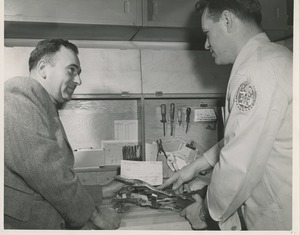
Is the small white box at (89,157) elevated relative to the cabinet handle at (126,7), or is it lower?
lower

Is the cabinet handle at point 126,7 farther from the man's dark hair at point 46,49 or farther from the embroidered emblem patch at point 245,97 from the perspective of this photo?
the embroidered emblem patch at point 245,97

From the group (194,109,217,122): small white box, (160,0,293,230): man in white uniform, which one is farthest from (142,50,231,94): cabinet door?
(160,0,293,230): man in white uniform

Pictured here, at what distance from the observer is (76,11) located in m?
1.50

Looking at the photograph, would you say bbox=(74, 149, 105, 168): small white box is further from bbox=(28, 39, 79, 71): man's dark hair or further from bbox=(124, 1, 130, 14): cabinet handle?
bbox=(124, 1, 130, 14): cabinet handle

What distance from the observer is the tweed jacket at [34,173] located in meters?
1.05

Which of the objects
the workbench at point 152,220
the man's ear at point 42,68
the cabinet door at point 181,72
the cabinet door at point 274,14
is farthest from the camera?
the cabinet door at point 181,72

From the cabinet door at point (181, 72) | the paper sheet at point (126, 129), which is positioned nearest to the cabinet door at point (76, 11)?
the cabinet door at point (181, 72)

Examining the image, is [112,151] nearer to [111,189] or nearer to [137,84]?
[111,189]

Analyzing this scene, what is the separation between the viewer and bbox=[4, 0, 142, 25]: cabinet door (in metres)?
1.44

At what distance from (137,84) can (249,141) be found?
0.85m

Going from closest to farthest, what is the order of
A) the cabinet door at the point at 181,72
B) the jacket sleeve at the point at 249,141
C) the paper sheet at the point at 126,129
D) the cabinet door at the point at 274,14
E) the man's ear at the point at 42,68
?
the jacket sleeve at the point at 249,141
the man's ear at the point at 42,68
the cabinet door at the point at 274,14
the cabinet door at the point at 181,72
the paper sheet at the point at 126,129

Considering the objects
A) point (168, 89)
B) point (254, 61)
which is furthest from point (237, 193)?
point (168, 89)

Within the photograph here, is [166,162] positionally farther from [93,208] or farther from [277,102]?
[277,102]

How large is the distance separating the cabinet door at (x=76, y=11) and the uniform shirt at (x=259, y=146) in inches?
26.2
